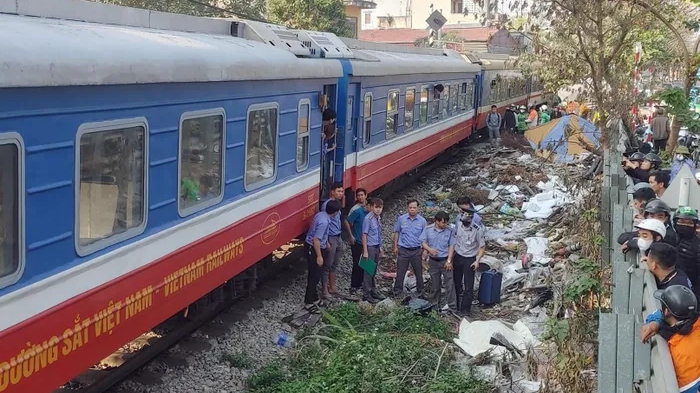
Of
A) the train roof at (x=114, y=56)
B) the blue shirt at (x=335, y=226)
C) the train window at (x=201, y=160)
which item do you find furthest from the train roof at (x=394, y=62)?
the train window at (x=201, y=160)

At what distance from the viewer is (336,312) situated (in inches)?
361

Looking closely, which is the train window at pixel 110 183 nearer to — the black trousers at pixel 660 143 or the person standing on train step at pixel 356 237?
the person standing on train step at pixel 356 237

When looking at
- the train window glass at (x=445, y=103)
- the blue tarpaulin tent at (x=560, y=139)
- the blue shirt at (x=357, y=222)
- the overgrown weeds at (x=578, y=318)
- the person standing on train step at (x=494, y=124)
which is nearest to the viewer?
the overgrown weeds at (x=578, y=318)

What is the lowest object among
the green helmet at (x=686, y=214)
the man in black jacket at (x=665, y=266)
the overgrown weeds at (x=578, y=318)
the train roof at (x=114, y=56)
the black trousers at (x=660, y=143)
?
the overgrown weeds at (x=578, y=318)

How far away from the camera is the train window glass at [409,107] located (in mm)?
16052

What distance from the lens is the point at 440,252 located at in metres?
9.91

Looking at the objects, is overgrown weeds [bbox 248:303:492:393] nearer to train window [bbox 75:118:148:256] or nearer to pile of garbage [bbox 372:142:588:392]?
pile of garbage [bbox 372:142:588:392]

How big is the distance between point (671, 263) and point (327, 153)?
6.53 meters

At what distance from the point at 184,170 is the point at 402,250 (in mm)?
4012

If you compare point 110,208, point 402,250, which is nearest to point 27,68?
point 110,208

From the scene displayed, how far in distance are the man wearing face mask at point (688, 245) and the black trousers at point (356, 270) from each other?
4.60 meters

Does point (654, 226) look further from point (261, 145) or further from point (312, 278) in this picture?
point (312, 278)

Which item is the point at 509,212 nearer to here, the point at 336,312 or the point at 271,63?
the point at 336,312

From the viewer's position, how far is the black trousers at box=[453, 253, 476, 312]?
9836 millimetres
